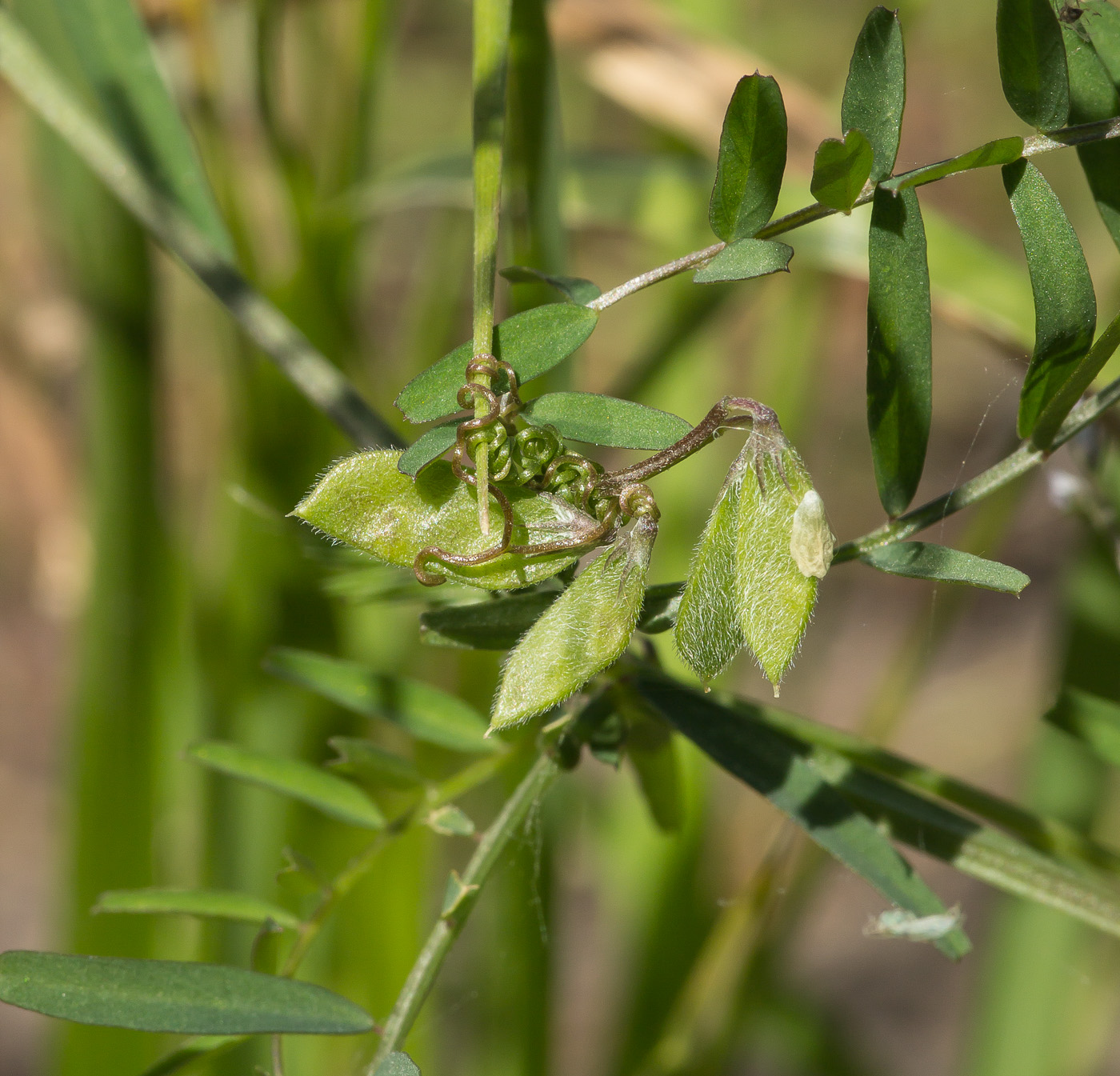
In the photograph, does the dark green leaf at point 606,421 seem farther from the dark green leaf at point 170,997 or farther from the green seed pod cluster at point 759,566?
the dark green leaf at point 170,997

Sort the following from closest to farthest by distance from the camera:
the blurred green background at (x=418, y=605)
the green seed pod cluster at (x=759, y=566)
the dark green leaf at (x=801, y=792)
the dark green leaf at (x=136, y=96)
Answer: the green seed pod cluster at (x=759, y=566) < the dark green leaf at (x=801, y=792) < the dark green leaf at (x=136, y=96) < the blurred green background at (x=418, y=605)

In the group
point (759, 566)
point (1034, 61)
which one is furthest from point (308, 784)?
point (1034, 61)

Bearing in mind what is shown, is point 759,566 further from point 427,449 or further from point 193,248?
point 193,248

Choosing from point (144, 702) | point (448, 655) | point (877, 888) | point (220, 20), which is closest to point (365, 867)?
point (877, 888)

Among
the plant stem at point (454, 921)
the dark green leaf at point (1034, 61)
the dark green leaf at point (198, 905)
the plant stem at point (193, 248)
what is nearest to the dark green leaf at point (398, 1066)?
the plant stem at point (454, 921)

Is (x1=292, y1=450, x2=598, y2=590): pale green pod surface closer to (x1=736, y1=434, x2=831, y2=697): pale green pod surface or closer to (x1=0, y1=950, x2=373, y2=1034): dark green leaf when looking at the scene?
(x1=736, y1=434, x2=831, y2=697): pale green pod surface

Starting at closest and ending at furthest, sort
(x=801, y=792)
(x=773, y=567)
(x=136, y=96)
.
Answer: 1. (x=773, y=567)
2. (x=801, y=792)
3. (x=136, y=96)
